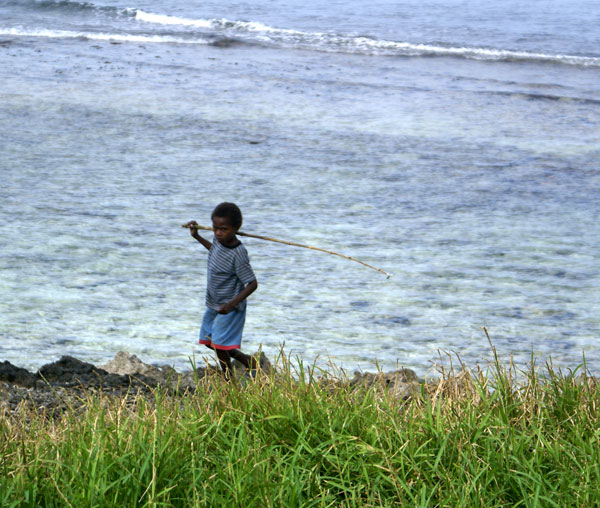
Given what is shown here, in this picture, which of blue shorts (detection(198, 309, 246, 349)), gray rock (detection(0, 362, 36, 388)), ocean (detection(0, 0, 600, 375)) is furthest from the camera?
ocean (detection(0, 0, 600, 375))

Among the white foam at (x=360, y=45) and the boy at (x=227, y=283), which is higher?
the white foam at (x=360, y=45)

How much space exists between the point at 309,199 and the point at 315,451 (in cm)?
674

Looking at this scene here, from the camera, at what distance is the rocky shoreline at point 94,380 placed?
5.06m

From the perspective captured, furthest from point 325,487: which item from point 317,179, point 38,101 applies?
point 38,101

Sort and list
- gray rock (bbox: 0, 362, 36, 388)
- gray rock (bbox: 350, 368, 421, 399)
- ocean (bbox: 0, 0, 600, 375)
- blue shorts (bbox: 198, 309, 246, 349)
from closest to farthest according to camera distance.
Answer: gray rock (bbox: 350, 368, 421, 399) → gray rock (bbox: 0, 362, 36, 388) → blue shorts (bbox: 198, 309, 246, 349) → ocean (bbox: 0, 0, 600, 375)

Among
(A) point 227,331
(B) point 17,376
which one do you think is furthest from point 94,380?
(A) point 227,331

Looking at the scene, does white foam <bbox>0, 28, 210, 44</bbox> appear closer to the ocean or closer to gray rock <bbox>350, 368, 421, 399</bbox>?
the ocean

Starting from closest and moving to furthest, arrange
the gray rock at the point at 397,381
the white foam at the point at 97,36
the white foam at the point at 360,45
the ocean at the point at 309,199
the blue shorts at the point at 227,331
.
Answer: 1. the gray rock at the point at 397,381
2. the blue shorts at the point at 227,331
3. the ocean at the point at 309,199
4. the white foam at the point at 360,45
5. the white foam at the point at 97,36

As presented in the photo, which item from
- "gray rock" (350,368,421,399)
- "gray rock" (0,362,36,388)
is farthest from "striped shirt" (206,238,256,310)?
"gray rock" (0,362,36,388)

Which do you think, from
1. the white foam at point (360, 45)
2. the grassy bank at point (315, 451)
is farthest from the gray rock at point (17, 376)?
the white foam at point (360, 45)

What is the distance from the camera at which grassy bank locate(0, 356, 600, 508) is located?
3.57 m

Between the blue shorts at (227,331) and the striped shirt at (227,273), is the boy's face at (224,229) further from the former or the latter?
the blue shorts at (227,331)

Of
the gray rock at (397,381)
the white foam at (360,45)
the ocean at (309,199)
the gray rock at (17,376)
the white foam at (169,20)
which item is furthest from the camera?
the white foam at (169,20)

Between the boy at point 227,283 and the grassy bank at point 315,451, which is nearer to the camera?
the grassy bank at point 315,451
